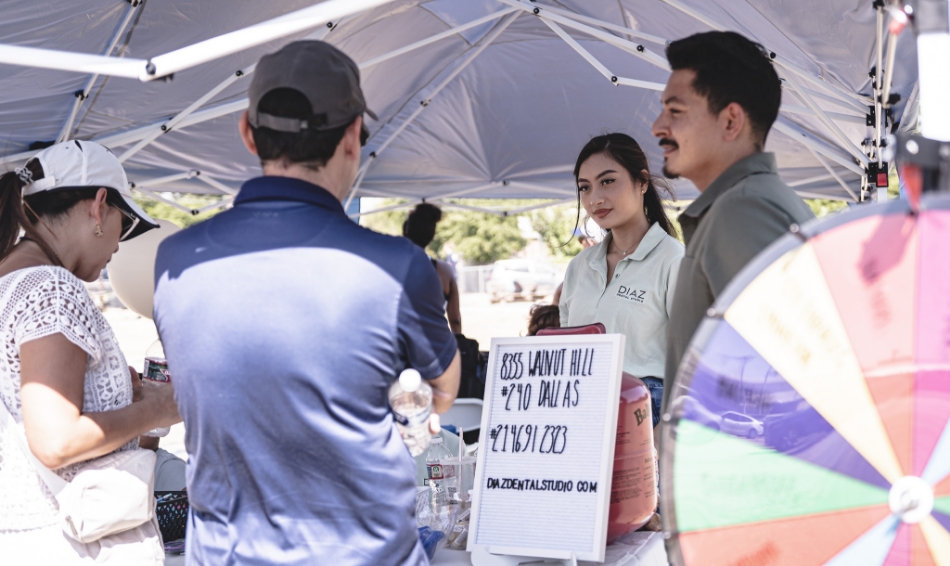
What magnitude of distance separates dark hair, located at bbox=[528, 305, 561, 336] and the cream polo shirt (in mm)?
760

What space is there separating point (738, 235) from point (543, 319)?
2177mm

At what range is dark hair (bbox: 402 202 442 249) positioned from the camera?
562 cm

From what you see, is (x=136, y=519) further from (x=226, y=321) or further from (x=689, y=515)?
(x=689, y=515)

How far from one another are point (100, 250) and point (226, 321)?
0.81 metres

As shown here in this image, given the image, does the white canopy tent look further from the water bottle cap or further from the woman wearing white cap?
the water bottle cap

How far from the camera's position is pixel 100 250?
5.97ft

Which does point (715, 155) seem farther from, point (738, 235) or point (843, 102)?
point (843, 102)

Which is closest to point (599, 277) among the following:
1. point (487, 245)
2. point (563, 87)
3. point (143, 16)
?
point (143, 16)

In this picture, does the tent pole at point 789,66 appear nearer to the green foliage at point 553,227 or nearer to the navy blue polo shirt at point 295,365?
the navy blue polo shirt at point 295,365

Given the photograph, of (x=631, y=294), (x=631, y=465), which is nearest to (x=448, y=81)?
(x=631, y=294)

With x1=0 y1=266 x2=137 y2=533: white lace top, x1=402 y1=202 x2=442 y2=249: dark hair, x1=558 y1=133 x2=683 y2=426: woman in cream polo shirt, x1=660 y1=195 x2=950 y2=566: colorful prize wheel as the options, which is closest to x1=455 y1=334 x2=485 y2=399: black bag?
x1=402 y1=202 x2=442 y2=249: dark hair

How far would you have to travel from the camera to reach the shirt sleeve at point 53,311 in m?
1.52

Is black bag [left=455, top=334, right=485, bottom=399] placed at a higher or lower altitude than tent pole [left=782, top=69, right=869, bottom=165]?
lower

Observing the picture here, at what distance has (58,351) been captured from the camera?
1509mm
